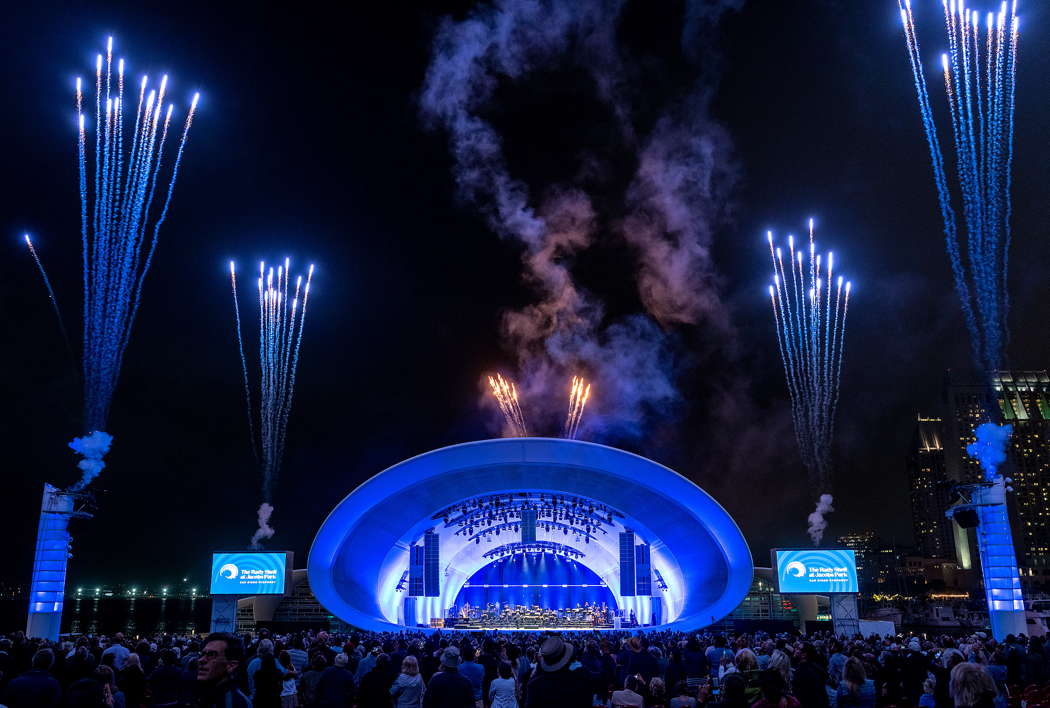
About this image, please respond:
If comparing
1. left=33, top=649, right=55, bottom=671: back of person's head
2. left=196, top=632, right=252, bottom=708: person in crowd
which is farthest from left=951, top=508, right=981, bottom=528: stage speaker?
left=196, top=632, right=252, bottom=708: person in crowd

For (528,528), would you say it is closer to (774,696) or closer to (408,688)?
(408,688)

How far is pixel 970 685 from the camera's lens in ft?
16.3

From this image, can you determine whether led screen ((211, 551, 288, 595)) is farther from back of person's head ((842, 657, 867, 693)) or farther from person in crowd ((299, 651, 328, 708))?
back of person's head ((842, 657, 867, 693))

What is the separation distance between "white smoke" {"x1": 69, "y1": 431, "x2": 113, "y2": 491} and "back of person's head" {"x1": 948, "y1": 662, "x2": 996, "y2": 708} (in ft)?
85.0

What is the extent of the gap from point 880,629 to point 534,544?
20443 mm

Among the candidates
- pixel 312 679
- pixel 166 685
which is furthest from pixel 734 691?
pixel 166 685

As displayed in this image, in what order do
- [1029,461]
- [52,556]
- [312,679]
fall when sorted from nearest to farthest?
[312,679] → [52,556] → [1029,461]

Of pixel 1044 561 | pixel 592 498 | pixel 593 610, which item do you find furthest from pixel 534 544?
pixel 1044 561

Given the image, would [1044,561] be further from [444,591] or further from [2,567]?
[2,567]

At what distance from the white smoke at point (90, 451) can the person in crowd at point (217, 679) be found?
2339cm

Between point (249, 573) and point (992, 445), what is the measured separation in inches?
1106

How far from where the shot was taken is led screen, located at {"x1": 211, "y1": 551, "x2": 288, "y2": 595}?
34.5m

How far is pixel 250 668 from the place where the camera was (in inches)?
380

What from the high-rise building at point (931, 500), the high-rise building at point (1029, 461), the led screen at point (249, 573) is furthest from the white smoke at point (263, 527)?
the high-rise building at point (931, 500)
